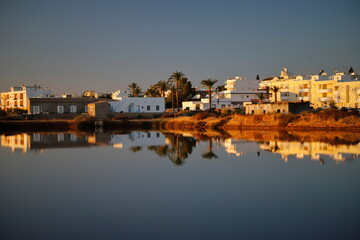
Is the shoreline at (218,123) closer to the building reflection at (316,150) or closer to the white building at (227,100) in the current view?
the building reflection at (316,150)

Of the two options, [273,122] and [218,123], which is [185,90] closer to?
[218,123]

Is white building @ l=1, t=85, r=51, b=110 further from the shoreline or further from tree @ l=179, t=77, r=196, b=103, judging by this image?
the shoreline

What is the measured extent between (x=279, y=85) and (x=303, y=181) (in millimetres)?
79896

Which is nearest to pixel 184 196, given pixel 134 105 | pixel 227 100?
pixel 134 105

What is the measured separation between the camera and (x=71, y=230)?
11891 mm

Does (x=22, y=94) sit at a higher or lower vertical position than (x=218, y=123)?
higher

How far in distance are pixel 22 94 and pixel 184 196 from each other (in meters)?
100

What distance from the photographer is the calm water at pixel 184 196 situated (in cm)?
1184

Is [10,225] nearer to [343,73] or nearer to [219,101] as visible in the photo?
[219,101]

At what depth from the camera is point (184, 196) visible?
15828mm

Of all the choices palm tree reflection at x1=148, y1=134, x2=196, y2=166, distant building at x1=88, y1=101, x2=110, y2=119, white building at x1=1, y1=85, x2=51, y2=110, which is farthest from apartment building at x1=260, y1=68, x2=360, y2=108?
white building at x1=1, y1=85, x2=51, y2=110

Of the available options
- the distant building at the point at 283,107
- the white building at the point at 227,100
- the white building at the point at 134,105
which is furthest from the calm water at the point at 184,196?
the white building at the point at 227,100

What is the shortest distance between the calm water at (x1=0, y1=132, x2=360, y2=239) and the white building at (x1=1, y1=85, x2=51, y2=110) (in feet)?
271

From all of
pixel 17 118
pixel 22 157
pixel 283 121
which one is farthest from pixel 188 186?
pixel 17 118
